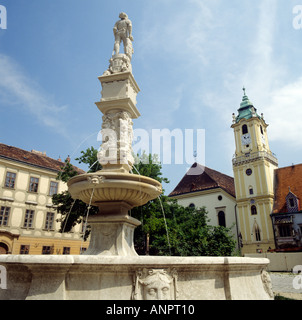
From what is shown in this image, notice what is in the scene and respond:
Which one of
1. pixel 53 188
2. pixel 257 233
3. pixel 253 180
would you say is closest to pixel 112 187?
pixel 53 188

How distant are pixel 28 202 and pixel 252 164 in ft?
100

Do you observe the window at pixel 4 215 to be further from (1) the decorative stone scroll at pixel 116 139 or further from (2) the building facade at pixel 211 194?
(2) the building facade at pixel 211 194

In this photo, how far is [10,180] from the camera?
23.3 meters

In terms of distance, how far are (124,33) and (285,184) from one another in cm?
3629

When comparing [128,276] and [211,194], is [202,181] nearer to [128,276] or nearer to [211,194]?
[211,194]

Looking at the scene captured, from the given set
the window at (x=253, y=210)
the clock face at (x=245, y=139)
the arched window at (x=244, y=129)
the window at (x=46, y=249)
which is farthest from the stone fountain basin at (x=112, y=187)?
the arched window at (x=244, y=129)

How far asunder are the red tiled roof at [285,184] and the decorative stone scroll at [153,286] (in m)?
35.9

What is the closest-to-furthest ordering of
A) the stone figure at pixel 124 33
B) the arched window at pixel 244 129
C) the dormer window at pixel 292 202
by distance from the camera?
the stone figure at pixel 124 33 < the dormer window at pixel 292 202 < the arched window at pixel 244 129

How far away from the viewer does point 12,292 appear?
12.4 ft

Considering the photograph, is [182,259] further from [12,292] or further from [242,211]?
[242,211]

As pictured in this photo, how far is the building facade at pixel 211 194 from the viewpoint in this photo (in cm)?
4103

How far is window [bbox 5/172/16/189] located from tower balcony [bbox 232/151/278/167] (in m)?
30.8

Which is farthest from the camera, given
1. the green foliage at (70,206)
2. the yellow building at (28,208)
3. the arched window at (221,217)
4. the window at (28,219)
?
the arched window at (221,217)
